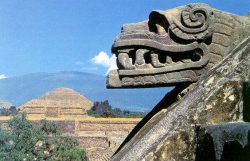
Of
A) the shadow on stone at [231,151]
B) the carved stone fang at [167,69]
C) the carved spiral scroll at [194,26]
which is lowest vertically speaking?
the shadow on stone at [231,151]

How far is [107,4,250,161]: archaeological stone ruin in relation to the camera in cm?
229

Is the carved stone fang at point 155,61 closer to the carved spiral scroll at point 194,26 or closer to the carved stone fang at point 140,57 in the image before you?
the carved stone fang at point 140,57

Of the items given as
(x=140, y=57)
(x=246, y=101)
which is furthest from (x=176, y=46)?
(x=246, y=101)

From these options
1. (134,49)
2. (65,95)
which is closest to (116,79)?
(134,49)

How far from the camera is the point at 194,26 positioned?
2668mm

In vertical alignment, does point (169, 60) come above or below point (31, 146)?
below

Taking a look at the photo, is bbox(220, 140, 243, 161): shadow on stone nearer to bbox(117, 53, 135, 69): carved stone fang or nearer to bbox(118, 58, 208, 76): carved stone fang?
bbox(118, 58, 208, 76): carved stone fang

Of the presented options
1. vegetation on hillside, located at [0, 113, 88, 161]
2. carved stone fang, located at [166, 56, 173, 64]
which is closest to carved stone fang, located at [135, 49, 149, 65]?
carved stone fang, located at [166, 56, 173, 64]

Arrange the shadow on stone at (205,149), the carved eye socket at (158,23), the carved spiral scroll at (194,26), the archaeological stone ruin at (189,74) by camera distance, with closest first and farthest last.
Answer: the shadow on stone at (205,149), the archaeological stone ruin at (189,74), the carved spiral scroll at (194,26), the carved eye socket at (158,23)

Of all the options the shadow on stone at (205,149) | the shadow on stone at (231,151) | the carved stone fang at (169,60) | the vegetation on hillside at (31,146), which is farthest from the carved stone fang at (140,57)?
the vegetation on hillside at (31,146)

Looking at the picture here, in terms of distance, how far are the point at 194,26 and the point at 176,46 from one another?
0.43 feet

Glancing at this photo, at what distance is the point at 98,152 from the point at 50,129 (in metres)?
5.31

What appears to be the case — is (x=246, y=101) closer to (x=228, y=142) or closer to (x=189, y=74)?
(x=228, y=142)

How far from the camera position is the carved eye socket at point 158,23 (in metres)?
2.78
